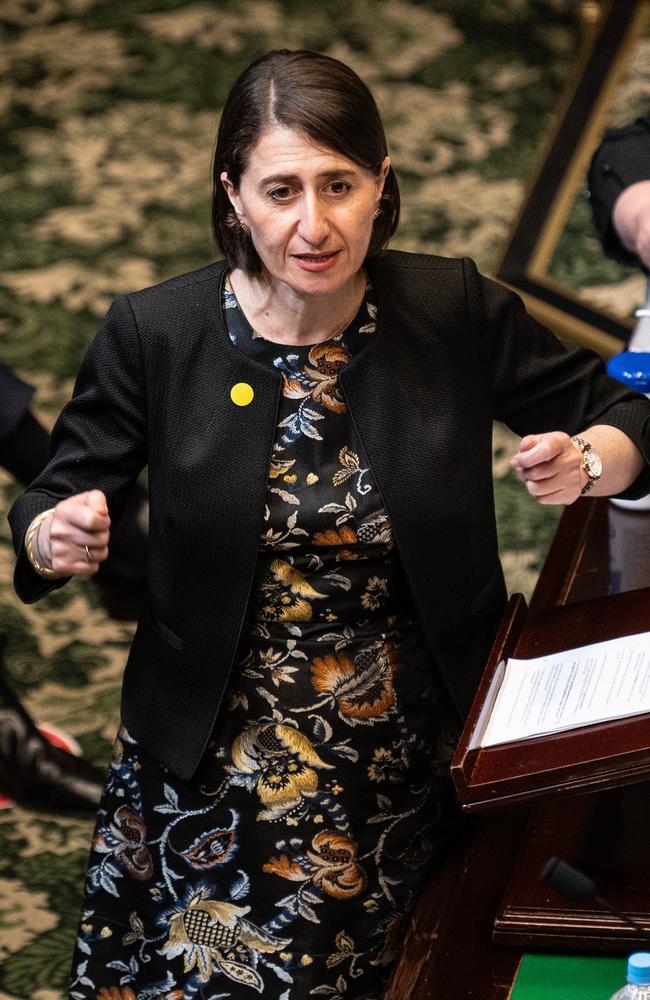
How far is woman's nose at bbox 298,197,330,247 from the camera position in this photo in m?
1.73

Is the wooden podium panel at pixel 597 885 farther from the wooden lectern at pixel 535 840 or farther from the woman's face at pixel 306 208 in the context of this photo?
the woman's face at pixel 306 208

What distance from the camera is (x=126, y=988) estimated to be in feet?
6.79

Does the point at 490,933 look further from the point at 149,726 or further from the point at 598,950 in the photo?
the point at 149,726

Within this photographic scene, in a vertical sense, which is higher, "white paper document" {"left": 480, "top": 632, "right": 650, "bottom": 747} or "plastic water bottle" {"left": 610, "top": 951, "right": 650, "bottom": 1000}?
"white paper document" {"left": 480, "top": 632, "right": 650, "bottom": 747}

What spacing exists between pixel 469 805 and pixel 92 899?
72 cm

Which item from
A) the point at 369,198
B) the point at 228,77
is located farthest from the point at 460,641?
the point at 228,77

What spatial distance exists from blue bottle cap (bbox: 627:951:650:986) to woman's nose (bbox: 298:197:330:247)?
0.85 m

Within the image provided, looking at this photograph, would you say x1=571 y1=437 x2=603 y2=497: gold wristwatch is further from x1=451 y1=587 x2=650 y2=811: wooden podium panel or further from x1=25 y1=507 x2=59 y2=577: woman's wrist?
x1=25 y1=507 x2=59 y2=577: woman's wrist

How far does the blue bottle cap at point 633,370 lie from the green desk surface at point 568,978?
0.89 m

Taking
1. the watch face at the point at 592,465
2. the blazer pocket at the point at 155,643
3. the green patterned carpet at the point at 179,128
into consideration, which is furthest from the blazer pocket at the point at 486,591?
the green patterned carpet at the point at 179,128

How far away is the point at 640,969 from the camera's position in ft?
4.67

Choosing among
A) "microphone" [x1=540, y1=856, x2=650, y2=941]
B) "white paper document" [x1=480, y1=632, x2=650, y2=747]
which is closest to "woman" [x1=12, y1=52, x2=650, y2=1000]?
"white paper document" [x1=480, y1=632, x2=650, y2=747]

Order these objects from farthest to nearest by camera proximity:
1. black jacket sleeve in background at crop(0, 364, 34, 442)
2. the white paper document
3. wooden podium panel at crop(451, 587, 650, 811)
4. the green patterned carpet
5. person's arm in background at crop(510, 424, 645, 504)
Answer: the green patterned carpet
black jacket sleeve in background at crop(0, 364, 34, 442)
person's arm in background at crop(510, 424, 645, 504)
the white paper document
wooden podium panel at crop(451, 587, 650, 811)


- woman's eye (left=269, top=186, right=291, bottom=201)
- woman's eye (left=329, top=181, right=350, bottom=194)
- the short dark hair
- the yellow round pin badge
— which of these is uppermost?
the short dark hair
